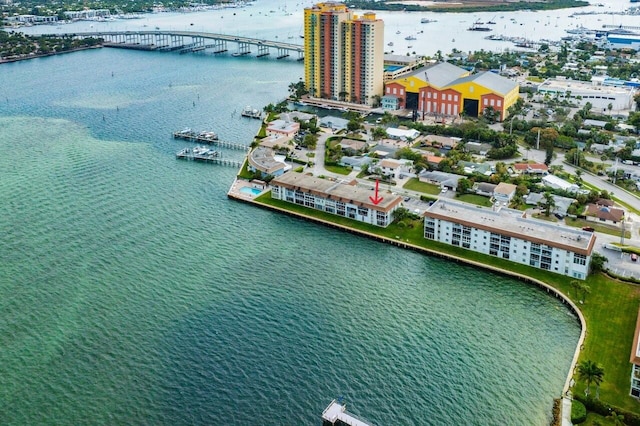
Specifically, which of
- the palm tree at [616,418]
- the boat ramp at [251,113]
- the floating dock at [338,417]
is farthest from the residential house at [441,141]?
the floating dock at [338,417]

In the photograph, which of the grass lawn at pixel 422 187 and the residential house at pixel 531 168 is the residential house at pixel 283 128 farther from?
the residential house at pixel 531 168

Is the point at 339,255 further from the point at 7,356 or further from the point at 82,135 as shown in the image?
the point at 82,135

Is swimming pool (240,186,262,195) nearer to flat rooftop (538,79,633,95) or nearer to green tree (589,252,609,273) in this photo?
green tree (589,252,609,273)

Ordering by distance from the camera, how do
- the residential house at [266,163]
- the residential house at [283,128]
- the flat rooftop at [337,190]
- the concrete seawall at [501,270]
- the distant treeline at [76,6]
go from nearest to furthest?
the concrete seawall at [501,270]
the flat rooftop at [337,190]
the residential house at [266,163]
the residential house at [283,128]
the distant treeline at [76,6]

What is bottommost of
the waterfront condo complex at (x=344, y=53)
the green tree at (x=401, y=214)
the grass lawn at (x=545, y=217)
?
the grass lawn at (x=545, y=217)

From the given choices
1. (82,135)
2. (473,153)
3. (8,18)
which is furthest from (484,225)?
(8,18)

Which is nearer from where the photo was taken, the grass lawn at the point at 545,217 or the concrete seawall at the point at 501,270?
the concrete seawall at the point at 501,270

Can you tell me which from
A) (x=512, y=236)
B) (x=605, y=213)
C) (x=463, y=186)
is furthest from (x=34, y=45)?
(x=605, y=213)
